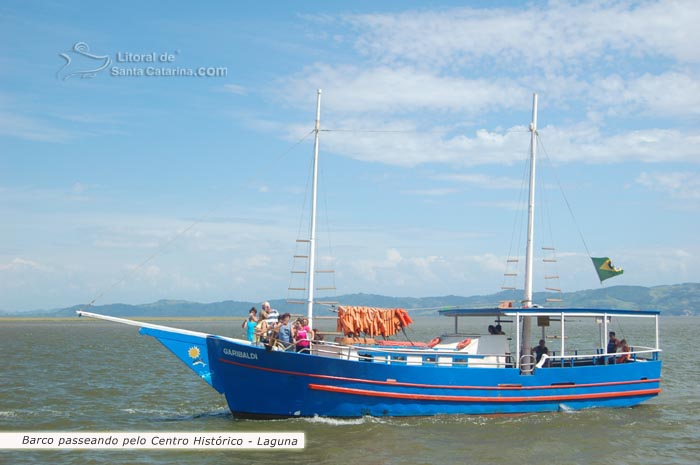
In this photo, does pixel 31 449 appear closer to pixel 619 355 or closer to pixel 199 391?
pixel 199 391

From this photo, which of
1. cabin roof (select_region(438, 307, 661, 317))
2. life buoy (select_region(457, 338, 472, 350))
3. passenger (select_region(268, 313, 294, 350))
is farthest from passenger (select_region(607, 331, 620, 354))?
passenger (select_region(268, 313, 294, 350))

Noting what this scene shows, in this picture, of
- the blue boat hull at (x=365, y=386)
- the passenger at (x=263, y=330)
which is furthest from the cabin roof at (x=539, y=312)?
the passenger at (x=263, y=330)

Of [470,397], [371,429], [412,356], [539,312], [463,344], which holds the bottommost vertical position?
[371,429]

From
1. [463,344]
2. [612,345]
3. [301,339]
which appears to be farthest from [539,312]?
[301,339]

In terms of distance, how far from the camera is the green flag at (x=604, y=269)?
76.2ft

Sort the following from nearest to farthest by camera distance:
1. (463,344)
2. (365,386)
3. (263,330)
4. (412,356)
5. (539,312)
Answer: (365,386)
(263,330)
(412,356)
(539,312)
(463,344)

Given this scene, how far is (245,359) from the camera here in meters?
18.8

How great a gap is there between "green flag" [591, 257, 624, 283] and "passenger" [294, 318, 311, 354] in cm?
1032

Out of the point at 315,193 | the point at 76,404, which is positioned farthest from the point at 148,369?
the point at 315,193

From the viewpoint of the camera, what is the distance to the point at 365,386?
1872cm

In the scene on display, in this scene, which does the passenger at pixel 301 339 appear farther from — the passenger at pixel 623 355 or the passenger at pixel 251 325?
the passenger at pixel 623 355

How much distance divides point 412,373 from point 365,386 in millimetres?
1313

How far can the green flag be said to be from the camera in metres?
23.2

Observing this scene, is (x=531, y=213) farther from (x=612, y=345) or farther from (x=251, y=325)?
(x=251, y=325)
